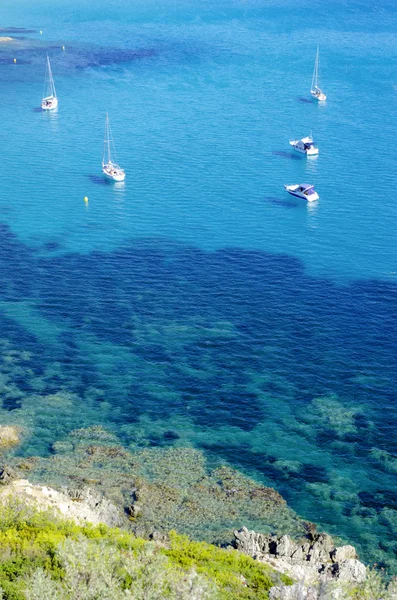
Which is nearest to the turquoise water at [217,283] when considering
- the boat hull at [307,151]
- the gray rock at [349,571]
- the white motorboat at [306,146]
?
the boat hull at [307,151]

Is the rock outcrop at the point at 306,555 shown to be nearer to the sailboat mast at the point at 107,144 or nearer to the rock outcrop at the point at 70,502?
the rock outcrop at the point at 70,502

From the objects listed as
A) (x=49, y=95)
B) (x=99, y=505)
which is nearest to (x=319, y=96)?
(x=49, y=95)

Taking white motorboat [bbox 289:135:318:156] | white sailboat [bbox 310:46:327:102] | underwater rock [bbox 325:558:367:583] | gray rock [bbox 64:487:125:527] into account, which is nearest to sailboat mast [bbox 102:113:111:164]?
white motorboat [bbox 289:135:318:156]

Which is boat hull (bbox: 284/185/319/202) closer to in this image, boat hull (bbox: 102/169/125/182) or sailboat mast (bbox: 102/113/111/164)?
boat hull (bbox: 102/169/125/182)

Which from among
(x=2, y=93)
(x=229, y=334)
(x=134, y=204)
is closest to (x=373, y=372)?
(x=229, y=334)

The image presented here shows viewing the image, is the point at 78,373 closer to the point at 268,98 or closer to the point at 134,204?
the point at 134,204

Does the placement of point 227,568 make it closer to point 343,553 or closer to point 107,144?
point 343,553
